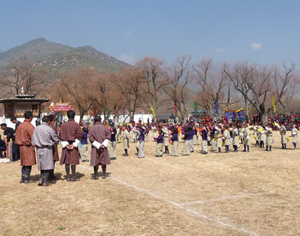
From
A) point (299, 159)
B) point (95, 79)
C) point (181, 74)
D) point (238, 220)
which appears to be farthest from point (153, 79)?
point (238, 220)

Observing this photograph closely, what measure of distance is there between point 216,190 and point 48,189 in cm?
406

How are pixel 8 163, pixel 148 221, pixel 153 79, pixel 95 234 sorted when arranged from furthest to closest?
pixel 153 79
pixel 8 163
pixel 148 221
pixel 95 234

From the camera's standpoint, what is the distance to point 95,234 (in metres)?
4.25

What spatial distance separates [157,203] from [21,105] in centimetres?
3214

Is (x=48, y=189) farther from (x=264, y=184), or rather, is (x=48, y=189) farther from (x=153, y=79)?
(x=153, y=79)

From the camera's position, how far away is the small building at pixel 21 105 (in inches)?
1315

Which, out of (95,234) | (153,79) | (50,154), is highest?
(153,79)

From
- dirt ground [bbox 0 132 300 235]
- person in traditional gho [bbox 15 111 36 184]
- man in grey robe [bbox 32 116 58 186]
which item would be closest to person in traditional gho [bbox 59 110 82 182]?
man in grey robe [bbox 32 116 58 186]

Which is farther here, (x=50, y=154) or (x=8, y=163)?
(x=8, y=163)

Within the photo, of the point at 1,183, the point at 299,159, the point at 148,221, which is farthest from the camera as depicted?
the point at 299,159

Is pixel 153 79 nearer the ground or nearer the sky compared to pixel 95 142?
nearer the sky

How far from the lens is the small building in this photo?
33406 mm

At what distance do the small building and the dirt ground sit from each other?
2593 cm

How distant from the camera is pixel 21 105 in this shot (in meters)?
33.8
